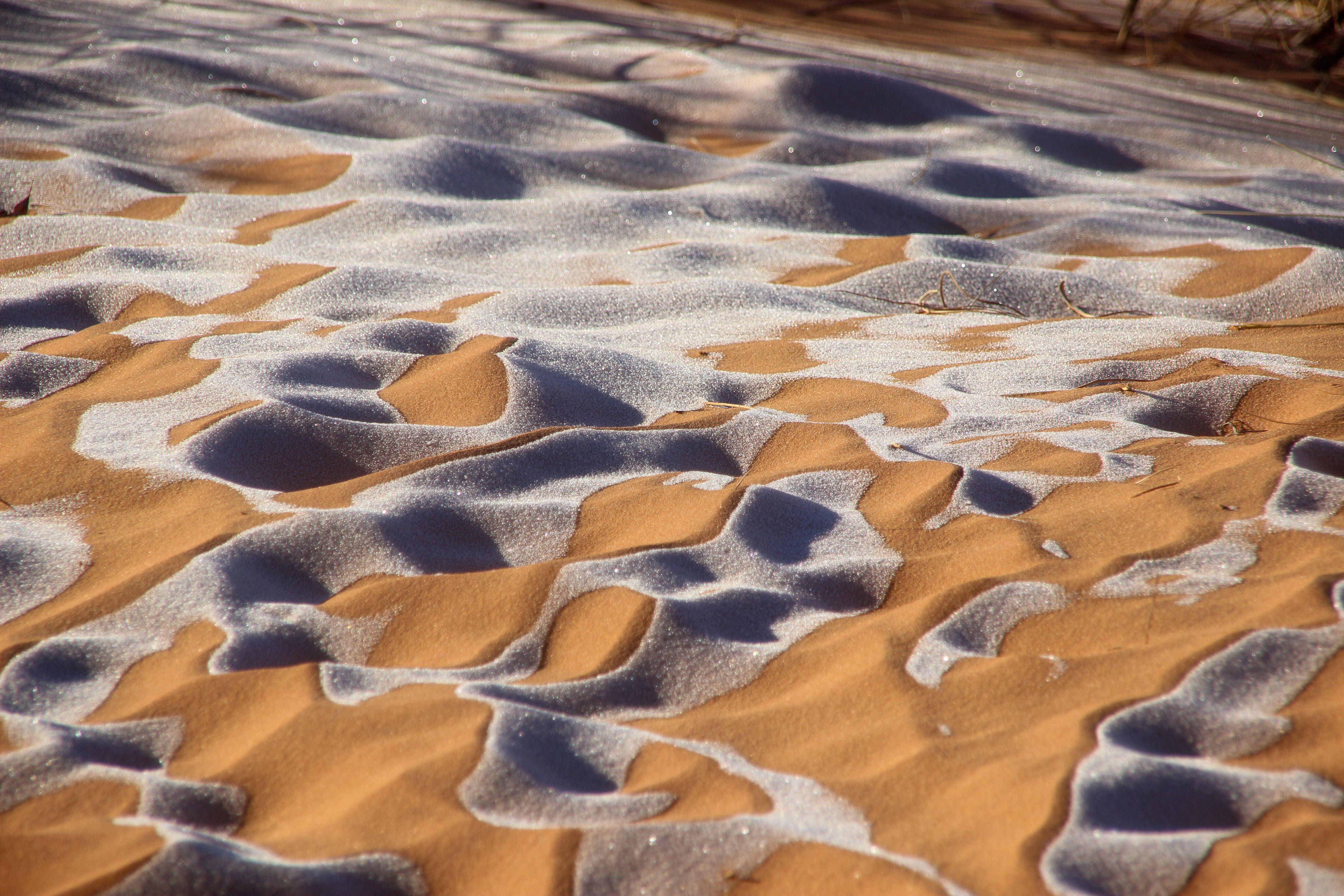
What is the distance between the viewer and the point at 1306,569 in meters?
1.37

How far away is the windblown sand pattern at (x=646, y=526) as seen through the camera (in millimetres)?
1051

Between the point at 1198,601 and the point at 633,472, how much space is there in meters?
0.87

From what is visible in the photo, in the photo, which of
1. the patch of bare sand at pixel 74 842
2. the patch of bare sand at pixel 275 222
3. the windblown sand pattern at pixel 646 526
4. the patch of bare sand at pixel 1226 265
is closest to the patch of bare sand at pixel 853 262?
the windblown sand pattern at pixel 646 526

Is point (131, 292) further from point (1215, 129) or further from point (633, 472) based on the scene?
point (1215, 129)

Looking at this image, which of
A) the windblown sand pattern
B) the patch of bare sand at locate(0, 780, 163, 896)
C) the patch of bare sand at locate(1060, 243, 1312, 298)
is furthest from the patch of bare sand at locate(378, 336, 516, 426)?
the patch of bare sand at locate(1060, 243, 1312, 298)

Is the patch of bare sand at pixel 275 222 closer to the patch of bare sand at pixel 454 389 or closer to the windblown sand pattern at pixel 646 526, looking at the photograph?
the windblown sand pattern at pixel 646 526

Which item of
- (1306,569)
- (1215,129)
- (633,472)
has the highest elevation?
(1215,129)

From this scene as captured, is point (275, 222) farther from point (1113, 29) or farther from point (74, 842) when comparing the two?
point (1113, 29)

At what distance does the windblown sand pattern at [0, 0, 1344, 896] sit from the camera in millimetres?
1051

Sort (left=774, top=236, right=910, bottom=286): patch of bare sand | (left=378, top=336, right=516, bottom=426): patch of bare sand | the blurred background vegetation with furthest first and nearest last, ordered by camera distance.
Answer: the blurred background vegetation < (left=774, top=236, right=910, bottom=286): patch of bare sand < (left=378, top=336, right=516, bottom=426): patch of bare sand

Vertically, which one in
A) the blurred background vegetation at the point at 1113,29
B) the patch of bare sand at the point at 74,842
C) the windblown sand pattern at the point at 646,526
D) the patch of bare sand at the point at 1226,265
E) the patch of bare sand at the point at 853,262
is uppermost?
the blurred background vegetation at the point at 1113,29

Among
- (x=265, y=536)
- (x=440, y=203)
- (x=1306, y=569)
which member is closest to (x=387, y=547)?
(x=265, y=536)

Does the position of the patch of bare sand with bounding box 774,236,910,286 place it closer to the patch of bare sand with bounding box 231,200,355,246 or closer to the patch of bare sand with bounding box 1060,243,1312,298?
the patch of bare sand with bounding box 1060,243,1312,298

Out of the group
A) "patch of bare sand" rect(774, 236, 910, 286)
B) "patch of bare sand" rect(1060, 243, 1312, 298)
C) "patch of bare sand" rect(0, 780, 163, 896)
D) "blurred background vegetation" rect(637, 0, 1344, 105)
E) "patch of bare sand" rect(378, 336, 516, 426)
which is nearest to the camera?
"patch of bare sand" rect(0, 780, 163, 896)
